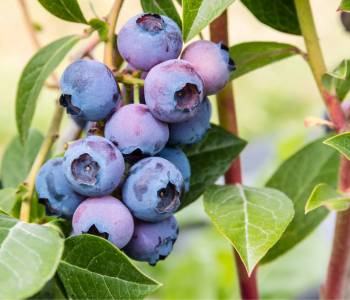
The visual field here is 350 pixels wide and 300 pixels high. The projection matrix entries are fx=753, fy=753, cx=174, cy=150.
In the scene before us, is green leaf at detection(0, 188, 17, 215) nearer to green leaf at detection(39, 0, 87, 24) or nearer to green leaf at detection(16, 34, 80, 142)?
green leaf at detection(16, 34, 80, 142)

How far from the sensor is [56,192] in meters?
0.79

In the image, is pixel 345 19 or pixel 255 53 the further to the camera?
pixel 345 19

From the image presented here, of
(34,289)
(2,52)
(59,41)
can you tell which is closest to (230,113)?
(59,41)

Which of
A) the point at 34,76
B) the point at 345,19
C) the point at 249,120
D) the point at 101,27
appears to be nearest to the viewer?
the point at 101,27

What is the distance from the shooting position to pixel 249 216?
0.83 metres

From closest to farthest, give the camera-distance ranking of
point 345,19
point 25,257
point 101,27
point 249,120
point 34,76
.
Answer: point 25,257 → point 101,27 → point 34,76 → point 345,19 → point 249,120

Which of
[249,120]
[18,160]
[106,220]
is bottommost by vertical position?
[249,120]

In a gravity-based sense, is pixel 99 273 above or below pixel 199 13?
below

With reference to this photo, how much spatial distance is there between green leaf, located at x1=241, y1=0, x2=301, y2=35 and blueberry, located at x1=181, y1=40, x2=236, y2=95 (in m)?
0.19

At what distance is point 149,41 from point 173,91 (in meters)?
0.06

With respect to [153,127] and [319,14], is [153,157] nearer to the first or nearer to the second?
[153,127]

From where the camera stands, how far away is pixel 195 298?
203cm

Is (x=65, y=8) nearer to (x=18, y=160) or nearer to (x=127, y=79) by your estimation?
(x=127, y=79)

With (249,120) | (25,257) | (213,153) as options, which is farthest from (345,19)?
(249,120)
